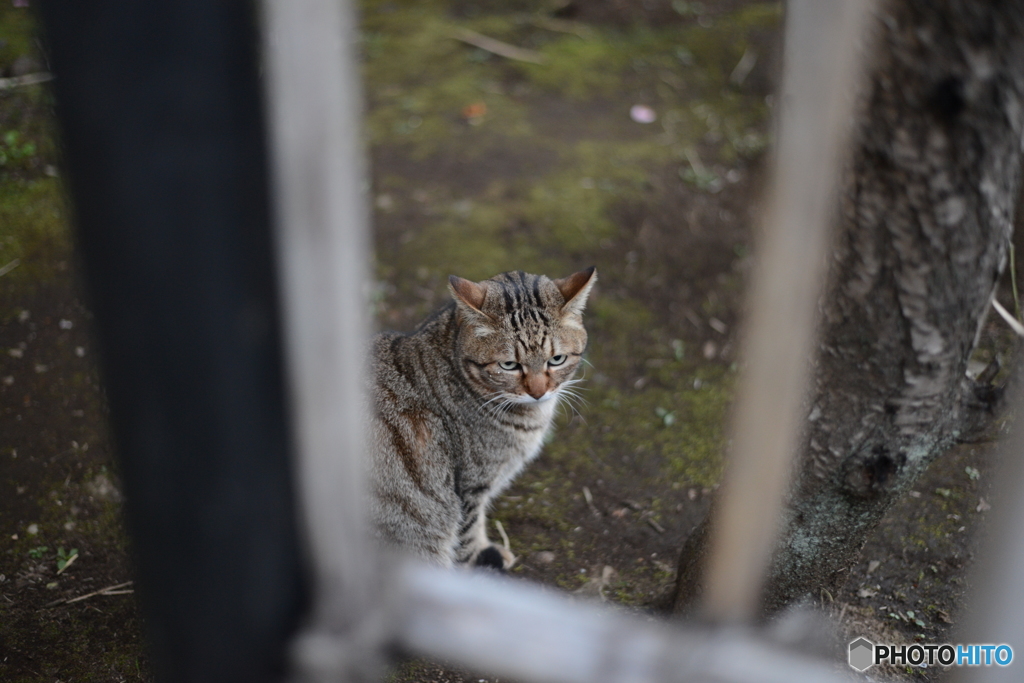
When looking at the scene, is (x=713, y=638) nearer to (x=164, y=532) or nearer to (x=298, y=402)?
(x=298, y=402)

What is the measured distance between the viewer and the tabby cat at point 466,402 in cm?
311

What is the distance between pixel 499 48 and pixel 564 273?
333cm

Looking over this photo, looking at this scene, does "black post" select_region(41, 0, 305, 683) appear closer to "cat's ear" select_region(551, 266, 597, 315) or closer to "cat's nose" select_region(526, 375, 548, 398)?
"cat's nose" select_region(526, 375, 548, 398)

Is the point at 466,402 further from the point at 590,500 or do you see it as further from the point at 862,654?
the point at 862,654

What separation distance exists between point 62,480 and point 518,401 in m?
2.26

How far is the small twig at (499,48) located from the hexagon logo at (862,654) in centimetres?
583

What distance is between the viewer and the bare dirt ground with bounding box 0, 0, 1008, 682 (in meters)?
3.15

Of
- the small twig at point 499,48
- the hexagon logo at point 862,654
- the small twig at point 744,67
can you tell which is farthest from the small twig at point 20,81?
the hexagon logo at point 862,654

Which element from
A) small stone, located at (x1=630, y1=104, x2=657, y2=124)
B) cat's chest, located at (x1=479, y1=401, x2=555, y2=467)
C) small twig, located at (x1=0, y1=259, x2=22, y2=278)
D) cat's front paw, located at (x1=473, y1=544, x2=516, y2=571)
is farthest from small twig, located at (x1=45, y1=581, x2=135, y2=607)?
small stone, located at (x1=630, y1=104, x2=657, y2=124)

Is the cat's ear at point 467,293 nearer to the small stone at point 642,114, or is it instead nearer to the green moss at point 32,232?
the green moss at point 32,232

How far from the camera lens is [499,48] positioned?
7270mm

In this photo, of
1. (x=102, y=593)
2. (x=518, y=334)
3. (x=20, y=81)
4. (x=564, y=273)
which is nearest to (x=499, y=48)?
(x=564, y=273)

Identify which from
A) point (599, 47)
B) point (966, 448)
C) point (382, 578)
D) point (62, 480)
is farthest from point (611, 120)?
point (382, 578)

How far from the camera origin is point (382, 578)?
114 centimetres
